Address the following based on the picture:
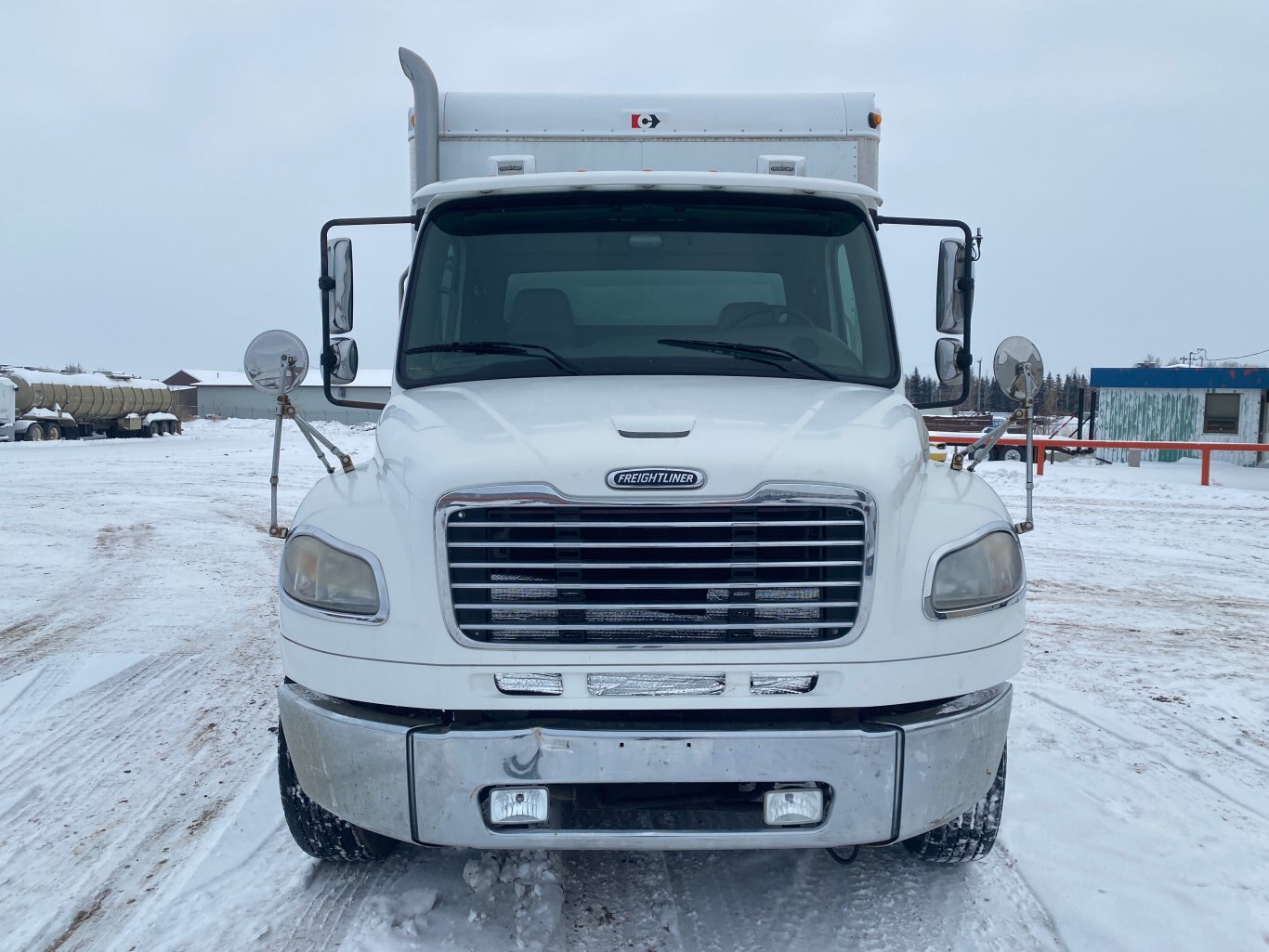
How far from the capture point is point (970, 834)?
3291mm

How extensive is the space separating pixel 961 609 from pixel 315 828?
2235 mm

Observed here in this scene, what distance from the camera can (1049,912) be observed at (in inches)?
123

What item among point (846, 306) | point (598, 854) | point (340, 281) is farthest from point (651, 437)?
point (340, 281)

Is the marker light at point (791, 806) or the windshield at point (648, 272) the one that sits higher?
the windshield at point (648, 272)

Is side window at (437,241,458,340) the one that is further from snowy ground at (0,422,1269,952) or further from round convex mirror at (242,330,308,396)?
snowy ground at (0,422,1269,952)

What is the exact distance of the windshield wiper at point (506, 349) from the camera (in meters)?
3.69

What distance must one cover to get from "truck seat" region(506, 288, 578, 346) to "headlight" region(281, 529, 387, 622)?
4.10 ft

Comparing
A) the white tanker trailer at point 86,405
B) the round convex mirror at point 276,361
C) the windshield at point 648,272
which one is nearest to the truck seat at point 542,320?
the windshield at point 648,272

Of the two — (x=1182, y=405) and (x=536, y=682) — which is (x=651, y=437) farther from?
(x=1182, y=405)

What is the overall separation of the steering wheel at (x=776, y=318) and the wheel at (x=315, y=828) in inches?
91.6

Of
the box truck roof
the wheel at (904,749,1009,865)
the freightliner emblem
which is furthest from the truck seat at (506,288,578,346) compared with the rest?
the wheel at (904,749,1009,865)

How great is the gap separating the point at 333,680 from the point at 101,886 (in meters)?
1.24

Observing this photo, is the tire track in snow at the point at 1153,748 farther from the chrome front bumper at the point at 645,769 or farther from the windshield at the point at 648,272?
the windshield at the point at 648,272

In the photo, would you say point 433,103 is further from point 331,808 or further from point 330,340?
point 331,808
